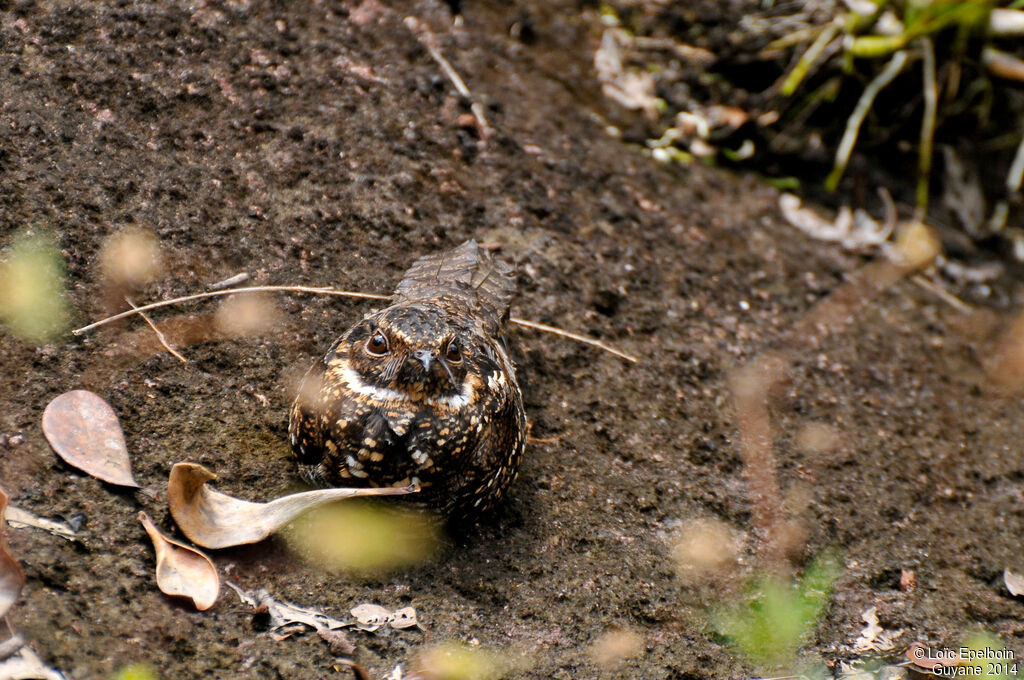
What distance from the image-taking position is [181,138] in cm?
315

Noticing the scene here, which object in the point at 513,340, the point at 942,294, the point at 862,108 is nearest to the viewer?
the point at 513,340

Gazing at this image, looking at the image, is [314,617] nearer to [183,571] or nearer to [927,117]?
[183,571]

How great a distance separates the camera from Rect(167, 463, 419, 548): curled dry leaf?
233 cm

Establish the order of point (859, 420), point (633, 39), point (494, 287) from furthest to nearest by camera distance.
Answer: point (633, 39) < point (859, 420) < point (494, 287)

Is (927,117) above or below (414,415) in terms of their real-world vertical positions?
below

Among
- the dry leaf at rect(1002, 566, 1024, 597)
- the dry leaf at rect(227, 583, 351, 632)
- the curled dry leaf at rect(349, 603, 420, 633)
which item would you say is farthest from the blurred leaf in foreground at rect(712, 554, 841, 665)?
the dry leaf at rect(227, 583, 351, 632)

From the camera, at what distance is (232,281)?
2939mm

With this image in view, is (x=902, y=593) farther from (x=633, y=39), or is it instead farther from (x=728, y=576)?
(x=633, y=39)

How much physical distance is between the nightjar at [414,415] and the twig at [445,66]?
1.48 metres

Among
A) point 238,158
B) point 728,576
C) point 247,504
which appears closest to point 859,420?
point 728,576

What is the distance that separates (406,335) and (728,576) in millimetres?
1309

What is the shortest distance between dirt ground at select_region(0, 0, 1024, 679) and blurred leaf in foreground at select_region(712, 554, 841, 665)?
0.19 ft

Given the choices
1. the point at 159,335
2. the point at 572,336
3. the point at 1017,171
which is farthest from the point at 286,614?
the point at 1017,171

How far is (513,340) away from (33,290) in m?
1.59
